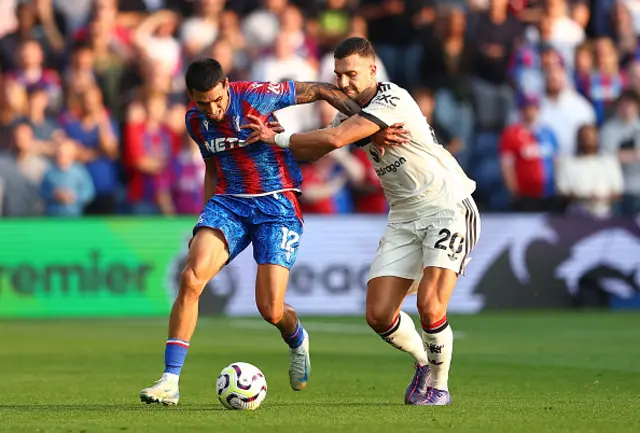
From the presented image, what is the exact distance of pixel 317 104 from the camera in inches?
Answer: 720

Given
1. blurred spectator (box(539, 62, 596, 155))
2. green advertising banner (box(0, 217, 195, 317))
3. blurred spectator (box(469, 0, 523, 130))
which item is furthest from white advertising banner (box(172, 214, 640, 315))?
blurred spectator (box(469, 0, 523, 130))

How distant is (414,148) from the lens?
8.90 meters

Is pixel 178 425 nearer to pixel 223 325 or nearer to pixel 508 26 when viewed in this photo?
pixel 223 325

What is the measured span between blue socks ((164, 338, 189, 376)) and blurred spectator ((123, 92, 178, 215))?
9.95 metres

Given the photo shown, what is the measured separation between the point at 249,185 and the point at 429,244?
4.52 ft

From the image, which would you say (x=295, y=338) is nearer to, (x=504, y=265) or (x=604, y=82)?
(x=504, y=265)

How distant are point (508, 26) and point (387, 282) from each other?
12883mm

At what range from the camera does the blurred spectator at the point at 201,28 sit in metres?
19.7

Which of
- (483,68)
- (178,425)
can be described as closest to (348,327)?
(483,68)

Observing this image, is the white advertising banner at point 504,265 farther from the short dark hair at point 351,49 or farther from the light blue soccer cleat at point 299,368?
the short dark hair at point 351,49

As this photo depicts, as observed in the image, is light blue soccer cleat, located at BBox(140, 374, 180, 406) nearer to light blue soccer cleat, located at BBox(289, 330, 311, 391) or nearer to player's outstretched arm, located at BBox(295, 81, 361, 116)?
light blue soccer cleat, located at BBox(289, 330, 311, 391)

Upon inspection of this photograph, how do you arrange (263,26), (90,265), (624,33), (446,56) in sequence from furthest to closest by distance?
(624,33) → (446,56) → (263,26) → (90,265)

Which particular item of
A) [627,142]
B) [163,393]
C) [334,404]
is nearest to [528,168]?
[627,142]

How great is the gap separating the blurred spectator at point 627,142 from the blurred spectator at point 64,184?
7.91 meters
